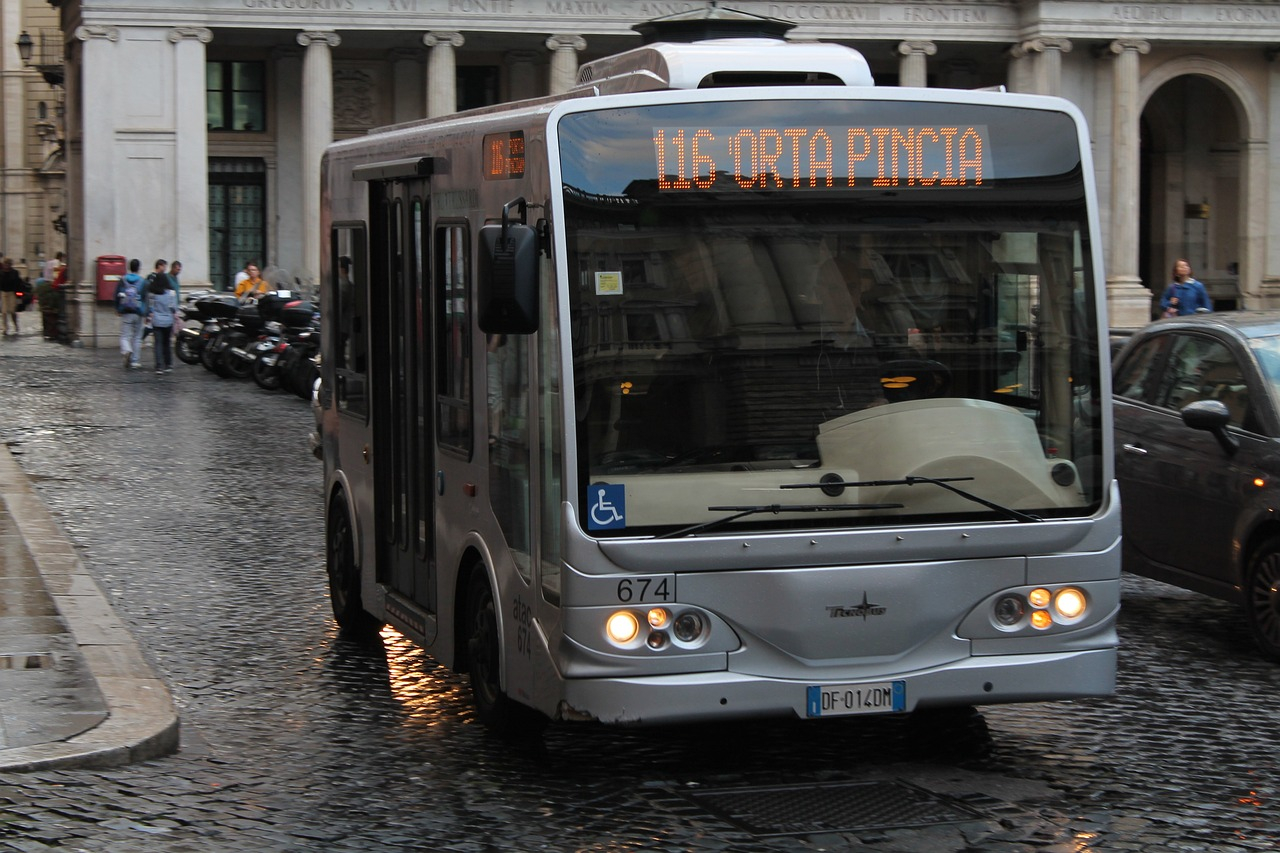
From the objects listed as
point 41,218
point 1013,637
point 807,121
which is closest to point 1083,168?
point 807,121

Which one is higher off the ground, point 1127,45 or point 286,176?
point 1127,45

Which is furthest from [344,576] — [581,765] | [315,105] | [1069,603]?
[315,105]

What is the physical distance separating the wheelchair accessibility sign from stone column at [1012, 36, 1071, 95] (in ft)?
136

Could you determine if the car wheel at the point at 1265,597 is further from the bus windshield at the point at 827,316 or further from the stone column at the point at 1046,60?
the stone column at the point at 1046,60

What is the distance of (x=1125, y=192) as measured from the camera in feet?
152

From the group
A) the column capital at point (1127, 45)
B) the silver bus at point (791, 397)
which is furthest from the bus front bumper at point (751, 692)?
the column capital at point (1127, 45)

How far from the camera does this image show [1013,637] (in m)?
6.37

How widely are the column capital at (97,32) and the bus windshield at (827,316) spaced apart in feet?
120

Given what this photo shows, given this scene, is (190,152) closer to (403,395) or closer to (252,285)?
(252,285)

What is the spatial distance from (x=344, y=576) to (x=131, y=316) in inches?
922

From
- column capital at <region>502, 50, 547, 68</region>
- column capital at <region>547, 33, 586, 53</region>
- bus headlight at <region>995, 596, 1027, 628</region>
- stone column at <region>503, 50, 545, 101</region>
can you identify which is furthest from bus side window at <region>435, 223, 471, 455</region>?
column capital at <region>502, 50, 547, 68</region>

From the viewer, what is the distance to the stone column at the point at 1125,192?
45.5 metres

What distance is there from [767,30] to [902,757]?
189 inches

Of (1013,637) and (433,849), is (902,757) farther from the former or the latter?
(433,849)
